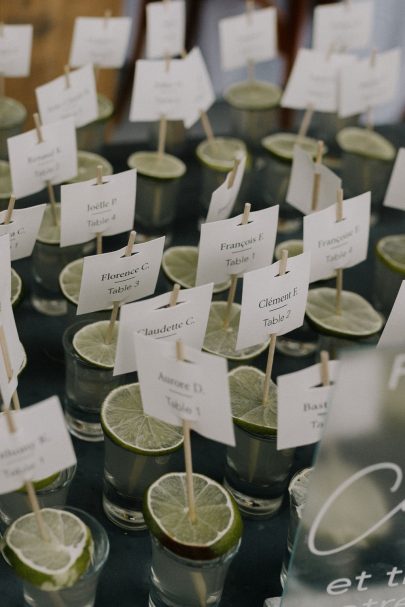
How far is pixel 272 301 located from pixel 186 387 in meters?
0.30

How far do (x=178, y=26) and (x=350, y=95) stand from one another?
52 centimetres

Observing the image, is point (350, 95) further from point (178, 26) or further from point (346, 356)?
point (346, 356)

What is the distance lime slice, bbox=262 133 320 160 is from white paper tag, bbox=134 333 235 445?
1.09 metres

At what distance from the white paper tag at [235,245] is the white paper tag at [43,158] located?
1.50 ft

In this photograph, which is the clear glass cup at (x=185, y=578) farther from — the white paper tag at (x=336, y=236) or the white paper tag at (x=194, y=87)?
the white paper tag at (x=194, y=87)

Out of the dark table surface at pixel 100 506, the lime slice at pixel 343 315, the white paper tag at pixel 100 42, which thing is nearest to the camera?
the dark table surface at pixel 100 506

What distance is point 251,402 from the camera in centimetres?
175

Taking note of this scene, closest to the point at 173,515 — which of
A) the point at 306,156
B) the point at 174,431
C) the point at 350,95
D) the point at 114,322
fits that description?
the point at 174,431

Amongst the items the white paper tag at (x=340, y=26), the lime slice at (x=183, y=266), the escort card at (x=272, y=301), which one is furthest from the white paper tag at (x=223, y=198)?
the white paper tag at (x=340, y=26)

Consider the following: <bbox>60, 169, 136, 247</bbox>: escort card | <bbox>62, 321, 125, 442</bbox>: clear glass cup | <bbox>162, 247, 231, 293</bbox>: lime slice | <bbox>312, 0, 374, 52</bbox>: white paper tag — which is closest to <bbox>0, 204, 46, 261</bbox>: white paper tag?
<bbox>60, 169, 136, 247</bbox>: escort card

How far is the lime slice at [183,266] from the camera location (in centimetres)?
209

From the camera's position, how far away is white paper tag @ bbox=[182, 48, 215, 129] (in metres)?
2.47

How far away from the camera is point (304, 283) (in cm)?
179

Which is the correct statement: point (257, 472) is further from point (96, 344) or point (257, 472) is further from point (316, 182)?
point (316, 182)
